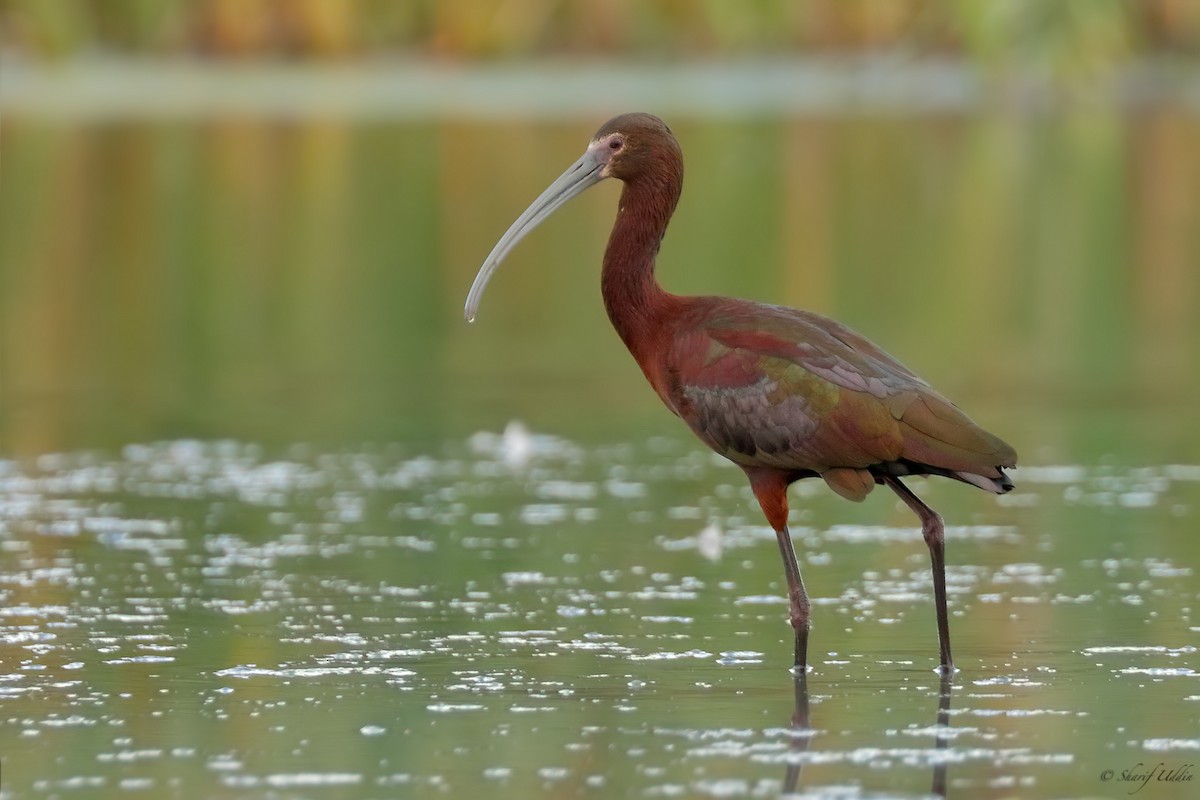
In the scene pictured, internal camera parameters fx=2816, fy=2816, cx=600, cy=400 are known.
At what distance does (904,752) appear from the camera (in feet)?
20.1

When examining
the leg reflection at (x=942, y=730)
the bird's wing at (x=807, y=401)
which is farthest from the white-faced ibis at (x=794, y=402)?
the leg reflection at (x=942, y=730)

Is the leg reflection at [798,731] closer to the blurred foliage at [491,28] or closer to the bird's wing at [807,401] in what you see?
the bird's wing at [807,401]

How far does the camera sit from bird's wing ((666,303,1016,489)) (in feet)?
23.3

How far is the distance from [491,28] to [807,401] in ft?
153

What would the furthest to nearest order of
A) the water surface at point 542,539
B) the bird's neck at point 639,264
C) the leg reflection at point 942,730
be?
the bird's neck at point 639,264, the water surface at point 542,539, the leg reflection at point 942,730

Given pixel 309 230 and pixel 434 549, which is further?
pixel 309 230

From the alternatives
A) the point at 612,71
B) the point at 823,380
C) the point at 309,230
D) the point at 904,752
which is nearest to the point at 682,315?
the point at 823,380

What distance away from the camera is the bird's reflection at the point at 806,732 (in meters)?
5.85

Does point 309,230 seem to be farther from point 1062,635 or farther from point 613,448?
point 1062,635

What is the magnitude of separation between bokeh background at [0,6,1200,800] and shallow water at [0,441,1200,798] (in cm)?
2

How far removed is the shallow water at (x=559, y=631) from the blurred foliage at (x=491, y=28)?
38415 millimetres

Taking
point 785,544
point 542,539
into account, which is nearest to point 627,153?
point 785,544

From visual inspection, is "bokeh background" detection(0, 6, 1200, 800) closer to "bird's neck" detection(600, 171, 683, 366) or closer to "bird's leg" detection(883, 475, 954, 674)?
"bird's leg" detection(883, 475, 954, 674)

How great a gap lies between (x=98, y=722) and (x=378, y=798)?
3.36 ft
